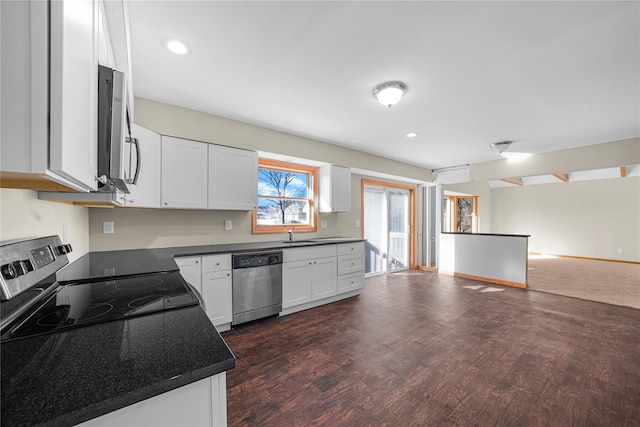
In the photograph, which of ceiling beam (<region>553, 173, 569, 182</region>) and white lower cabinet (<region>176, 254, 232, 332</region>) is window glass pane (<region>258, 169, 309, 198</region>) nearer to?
white lower cabinet (<region>176, 254, 232, 332</region>)

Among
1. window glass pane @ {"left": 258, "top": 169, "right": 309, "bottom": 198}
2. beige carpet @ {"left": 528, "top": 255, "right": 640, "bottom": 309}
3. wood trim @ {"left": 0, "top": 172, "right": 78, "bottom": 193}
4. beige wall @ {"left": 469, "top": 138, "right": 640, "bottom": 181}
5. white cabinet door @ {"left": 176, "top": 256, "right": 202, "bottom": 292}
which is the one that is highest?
beige wall @ {"left": 469, "top": 138, "right": 640, "bottom": 181}

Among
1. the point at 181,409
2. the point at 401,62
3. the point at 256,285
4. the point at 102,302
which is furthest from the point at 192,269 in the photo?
the point at 401,62

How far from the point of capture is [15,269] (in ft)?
3.16

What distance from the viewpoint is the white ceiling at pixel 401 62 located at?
5.37 ft

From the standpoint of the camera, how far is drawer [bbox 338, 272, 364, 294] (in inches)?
154

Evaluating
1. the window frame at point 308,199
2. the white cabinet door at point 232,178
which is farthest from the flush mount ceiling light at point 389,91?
the window frame at point 308,199

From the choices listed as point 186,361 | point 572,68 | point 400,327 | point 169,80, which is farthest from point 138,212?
point 572,68

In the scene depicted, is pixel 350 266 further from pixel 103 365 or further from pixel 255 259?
pixel 103 365

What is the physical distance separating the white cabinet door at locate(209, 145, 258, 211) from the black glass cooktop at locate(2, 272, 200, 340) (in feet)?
5.17

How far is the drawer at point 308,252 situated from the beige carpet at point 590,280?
3.89 metres

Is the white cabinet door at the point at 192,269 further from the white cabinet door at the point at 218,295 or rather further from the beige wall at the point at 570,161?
the beige wall at the point at 570,161

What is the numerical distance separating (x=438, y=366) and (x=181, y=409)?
2.22 meters

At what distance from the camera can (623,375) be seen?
6.92 feet

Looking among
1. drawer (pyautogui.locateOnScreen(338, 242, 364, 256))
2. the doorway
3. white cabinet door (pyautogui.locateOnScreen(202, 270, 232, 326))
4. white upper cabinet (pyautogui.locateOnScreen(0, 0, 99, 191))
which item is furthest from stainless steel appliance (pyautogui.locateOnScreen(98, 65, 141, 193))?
the doorway
